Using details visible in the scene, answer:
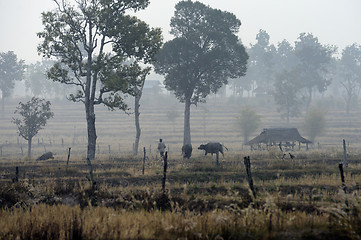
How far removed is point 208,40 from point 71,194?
38641mm

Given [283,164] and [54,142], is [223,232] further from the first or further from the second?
[54,142]

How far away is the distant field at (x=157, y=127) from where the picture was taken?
71.6 m

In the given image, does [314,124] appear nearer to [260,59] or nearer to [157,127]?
[157,127]

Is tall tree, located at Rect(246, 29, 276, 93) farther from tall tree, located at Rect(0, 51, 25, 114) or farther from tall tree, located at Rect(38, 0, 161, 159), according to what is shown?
tall tree, located at Rect(38, 0, 161, 159)

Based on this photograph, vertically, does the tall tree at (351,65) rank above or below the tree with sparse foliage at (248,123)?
above

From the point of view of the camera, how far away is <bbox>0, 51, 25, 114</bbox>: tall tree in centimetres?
10919

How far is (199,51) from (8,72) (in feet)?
276

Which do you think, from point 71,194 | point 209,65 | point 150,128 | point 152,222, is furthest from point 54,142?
point 152,222

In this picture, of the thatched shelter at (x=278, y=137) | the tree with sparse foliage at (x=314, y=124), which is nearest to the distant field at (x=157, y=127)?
the tree with sparse foliage at (x=314, y=124)

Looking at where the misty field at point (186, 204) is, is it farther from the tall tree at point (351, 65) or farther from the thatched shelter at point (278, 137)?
the tall tree at point (351, 65)

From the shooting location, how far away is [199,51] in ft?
162

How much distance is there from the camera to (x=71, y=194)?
14250 millimetres

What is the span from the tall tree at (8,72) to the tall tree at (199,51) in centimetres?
7622

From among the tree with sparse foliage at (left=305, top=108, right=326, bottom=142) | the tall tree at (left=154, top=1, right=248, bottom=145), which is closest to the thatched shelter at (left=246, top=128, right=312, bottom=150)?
the tall tree at (left=154, top=1, right=248, bottom=145)
